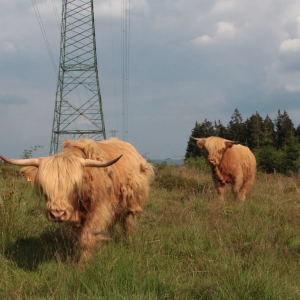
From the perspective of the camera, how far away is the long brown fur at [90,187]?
344cm

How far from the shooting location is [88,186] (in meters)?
3.81

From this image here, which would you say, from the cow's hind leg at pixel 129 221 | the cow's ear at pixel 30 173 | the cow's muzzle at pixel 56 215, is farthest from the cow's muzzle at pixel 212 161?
the cow's muzzle at pixel 56 215

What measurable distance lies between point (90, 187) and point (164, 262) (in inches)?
47.0

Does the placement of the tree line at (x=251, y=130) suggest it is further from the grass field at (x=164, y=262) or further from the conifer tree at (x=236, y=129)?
the grass field at (x=164, y=262)

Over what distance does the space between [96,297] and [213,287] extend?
98 cm

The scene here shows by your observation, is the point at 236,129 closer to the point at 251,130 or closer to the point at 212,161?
the point at 251,130

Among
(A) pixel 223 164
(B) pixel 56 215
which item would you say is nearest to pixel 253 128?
(A) pixel 223 164

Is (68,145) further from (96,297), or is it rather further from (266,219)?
(266,219)

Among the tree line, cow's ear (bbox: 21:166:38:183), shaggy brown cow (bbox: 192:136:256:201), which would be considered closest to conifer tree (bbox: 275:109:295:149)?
the tree line

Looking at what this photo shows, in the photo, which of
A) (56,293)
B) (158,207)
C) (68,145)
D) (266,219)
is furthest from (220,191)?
(56,293)

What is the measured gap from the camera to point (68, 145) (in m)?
4.47

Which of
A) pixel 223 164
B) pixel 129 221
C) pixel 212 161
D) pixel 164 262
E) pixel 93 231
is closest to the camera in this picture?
pixel 164 262

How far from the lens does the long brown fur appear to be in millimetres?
3441

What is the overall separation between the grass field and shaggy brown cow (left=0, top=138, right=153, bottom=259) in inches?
11.1
